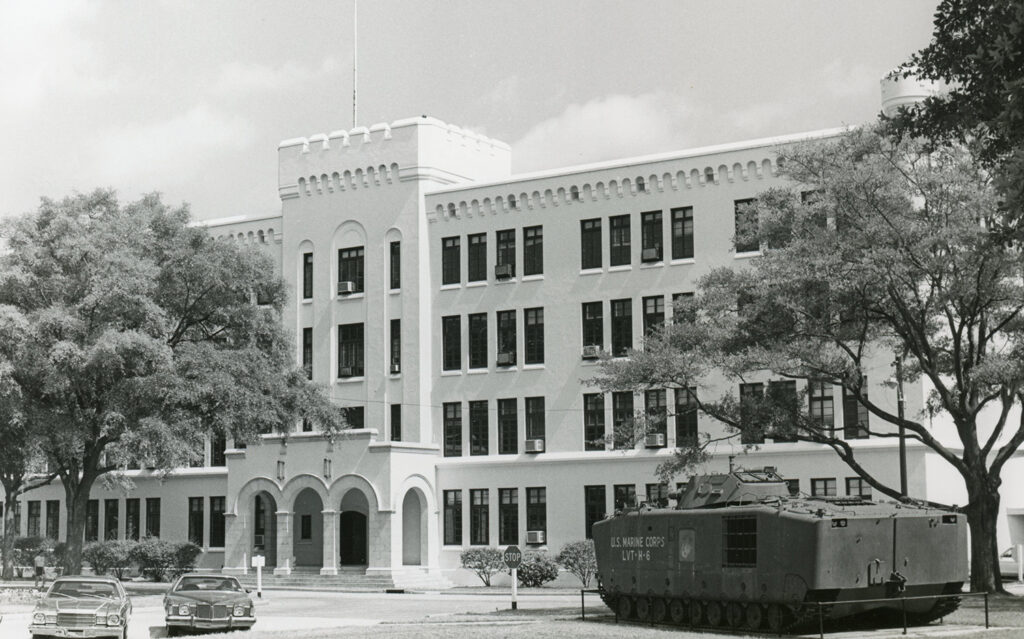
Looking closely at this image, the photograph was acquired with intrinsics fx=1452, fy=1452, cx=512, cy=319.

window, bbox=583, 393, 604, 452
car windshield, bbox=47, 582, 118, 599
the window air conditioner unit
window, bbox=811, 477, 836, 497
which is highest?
window, bbox=583, 393, 604, 452

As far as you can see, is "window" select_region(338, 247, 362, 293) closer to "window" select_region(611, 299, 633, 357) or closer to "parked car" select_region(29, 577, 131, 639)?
"window" select_region(611, 299, 633, 357)

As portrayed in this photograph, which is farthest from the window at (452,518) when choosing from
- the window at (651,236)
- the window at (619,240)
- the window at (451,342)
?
the window at (651,236)

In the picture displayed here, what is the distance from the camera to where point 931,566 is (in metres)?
27.8

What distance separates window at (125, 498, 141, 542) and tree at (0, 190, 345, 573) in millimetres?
15843

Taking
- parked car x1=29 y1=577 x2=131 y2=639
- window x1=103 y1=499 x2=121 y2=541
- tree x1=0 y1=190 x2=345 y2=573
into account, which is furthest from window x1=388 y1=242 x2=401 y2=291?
parked car x1=29 y1=577 x2=131 y2=639

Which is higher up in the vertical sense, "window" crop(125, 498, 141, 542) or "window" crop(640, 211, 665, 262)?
"window" crop(640, 211, 665, 262)

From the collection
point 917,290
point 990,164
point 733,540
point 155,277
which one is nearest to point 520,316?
point 155,277

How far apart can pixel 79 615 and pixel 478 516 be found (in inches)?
1084

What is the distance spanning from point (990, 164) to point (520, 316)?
110 ft

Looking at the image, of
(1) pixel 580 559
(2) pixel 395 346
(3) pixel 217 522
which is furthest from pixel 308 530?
(1) pixel 580 559

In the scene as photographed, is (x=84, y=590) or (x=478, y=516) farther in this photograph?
(x=478, y=516)

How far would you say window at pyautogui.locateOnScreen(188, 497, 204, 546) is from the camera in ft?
197

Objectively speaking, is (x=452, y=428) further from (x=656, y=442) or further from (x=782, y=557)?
(x=782, y=557)

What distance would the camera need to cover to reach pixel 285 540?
54.0 m
